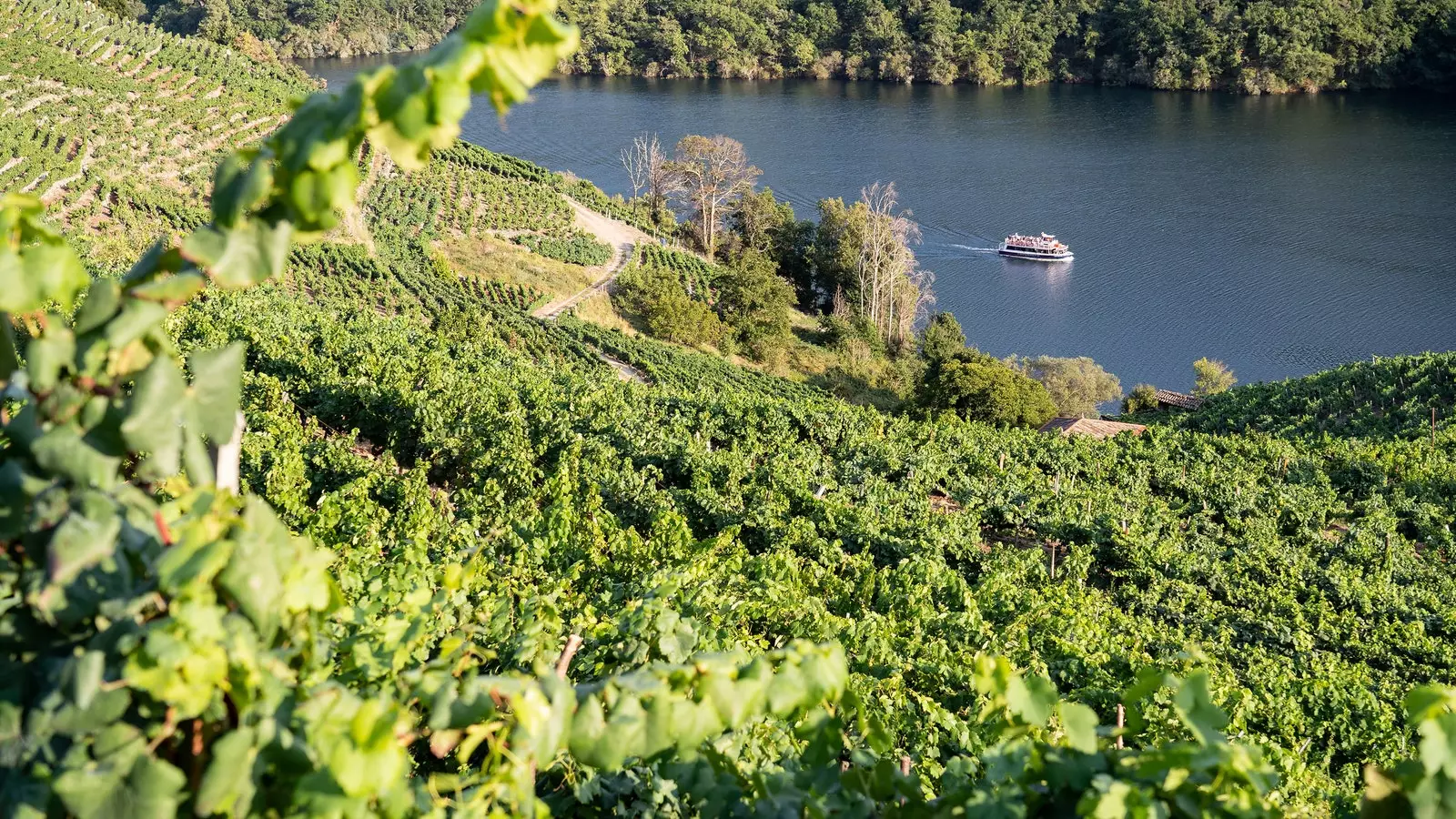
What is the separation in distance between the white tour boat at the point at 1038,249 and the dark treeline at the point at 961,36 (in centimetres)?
3236

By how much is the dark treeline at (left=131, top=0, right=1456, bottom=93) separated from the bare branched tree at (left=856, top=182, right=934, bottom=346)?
3506 centimetres

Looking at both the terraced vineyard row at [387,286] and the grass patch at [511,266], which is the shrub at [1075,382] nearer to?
the grass patch at [511,266]

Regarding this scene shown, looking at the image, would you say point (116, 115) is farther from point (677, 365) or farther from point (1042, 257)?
point (1042, 257)

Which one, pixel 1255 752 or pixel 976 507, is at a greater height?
pixel 1255 752

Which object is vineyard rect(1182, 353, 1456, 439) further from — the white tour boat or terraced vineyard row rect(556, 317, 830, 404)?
the white tour boat

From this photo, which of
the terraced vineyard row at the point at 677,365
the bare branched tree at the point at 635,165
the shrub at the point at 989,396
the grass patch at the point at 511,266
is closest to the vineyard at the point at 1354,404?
the shrub at the point at 989,396

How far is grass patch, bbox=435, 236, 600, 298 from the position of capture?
120 ft

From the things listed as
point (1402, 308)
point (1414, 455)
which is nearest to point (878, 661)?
point (1414, 455)

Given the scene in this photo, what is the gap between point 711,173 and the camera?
45062mm

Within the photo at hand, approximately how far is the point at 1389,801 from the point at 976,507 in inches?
399

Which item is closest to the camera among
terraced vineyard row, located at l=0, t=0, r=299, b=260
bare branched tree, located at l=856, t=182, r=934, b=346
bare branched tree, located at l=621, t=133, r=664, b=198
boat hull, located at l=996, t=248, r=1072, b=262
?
terraced vineyard row, located at l=0, t=0, r=299, b=260

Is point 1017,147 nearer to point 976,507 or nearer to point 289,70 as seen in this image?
point 289,70

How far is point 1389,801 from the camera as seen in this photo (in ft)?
5.68

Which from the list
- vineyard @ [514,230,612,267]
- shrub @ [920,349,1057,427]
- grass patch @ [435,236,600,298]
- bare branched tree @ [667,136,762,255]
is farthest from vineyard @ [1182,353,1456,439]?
bare branched tree @ [667,136,762,255]
